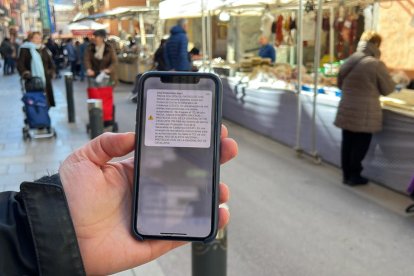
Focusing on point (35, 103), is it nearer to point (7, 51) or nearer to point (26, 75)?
point (26, 75)

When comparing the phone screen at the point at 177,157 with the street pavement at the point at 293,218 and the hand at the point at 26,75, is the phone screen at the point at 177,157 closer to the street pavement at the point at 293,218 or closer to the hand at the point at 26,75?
the street pavement at the point at 293,218

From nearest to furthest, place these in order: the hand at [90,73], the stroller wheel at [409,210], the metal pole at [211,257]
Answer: the metal pole at [211,257] → the stroller wheel at [409,210] → the hand at [90,73]

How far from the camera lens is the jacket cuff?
1014 millimetres

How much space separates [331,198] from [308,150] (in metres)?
1.65

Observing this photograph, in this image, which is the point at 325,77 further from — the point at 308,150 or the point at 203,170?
the point at 203,170

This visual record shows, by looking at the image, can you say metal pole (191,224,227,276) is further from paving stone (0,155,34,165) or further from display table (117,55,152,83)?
display table (117,55,152,83)

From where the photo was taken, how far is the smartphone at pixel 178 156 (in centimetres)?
121

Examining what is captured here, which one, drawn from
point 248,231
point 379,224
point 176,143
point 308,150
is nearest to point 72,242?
point 176,143

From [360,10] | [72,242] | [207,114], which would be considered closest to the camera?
[72,242]

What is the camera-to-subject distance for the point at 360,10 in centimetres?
903

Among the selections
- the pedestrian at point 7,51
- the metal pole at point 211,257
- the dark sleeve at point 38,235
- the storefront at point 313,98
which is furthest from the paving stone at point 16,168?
the pedestrian at point 7,51

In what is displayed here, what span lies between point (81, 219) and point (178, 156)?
33 cm

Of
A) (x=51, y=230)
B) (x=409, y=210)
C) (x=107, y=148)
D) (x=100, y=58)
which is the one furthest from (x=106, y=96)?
(x=51, y=230)

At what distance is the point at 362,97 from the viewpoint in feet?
15.9
